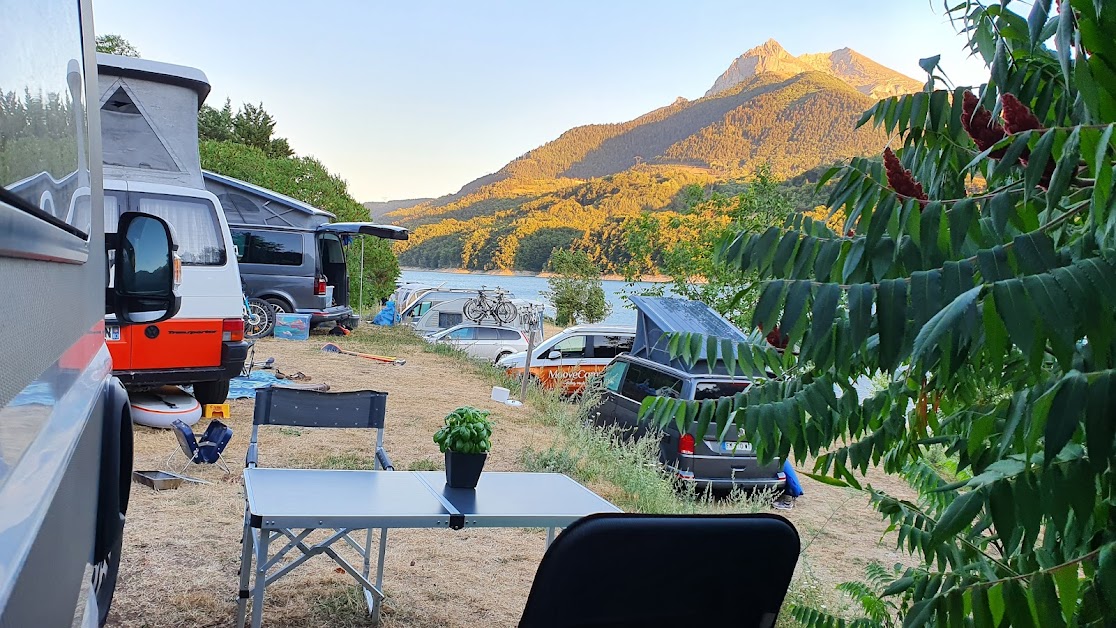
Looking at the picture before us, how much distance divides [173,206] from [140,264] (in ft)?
20.3

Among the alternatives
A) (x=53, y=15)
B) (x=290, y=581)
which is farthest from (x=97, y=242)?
(x=290, y=581)

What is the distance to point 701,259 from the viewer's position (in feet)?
54.6

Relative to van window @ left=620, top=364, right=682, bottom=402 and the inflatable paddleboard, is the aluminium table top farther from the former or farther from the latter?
van window @ left=620, top=364, right=682, bottom=402

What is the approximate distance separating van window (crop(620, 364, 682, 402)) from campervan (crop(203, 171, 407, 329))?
409 inches

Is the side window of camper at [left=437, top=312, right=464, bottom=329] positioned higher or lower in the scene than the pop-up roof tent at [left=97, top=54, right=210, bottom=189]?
lower

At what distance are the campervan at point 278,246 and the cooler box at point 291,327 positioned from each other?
508 mm

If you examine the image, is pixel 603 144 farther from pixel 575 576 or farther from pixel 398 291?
pixel 575 576

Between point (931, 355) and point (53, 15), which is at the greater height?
point (53, 15)

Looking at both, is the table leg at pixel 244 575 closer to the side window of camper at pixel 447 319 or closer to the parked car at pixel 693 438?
the parked car at pixel 693 438

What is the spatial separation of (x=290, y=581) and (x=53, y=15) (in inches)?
166

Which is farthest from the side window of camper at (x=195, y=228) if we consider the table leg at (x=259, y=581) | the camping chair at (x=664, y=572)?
the camping chair at (x=664, y=572)

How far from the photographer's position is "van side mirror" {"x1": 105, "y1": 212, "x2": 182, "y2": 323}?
3.14m

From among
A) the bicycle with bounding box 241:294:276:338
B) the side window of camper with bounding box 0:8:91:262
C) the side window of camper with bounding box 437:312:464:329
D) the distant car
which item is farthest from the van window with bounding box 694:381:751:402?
the side window of camper with bounding box 437:312:464:329

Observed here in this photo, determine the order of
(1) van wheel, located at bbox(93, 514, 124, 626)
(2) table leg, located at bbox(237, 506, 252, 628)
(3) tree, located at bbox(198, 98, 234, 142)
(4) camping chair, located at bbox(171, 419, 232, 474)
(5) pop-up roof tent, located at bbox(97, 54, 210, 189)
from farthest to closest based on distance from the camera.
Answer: (3) tree, located at bbox(198, 98, 234, 142) < (5) pop-up roof tent, located at bbox(97, 54, 210, 189) < (4) camping chair, located at bbox(171, 419, 232, 474) < (2) table leg, located at bbox(237, 506, 252, 628) < (1) van wheel, located at bbox(93, 514, 124, 626)
